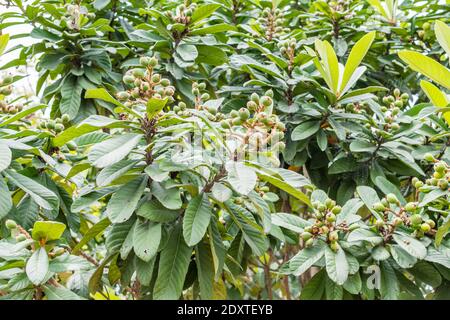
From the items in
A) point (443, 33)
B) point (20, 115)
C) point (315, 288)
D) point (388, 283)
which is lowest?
point (315, 288)

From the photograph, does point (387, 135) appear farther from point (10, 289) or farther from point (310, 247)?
point (10, 289)

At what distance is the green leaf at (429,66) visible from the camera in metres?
1.71

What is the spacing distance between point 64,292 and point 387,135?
4.19 feet

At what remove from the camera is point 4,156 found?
152cm

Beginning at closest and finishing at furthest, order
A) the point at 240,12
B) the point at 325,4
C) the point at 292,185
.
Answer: the point at 292,185
the point at 325,4
the point at 240,12

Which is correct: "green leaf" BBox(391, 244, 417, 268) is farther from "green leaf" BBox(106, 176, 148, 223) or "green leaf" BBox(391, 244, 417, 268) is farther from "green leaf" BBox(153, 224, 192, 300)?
"green leaf" BBox(106, 176, 148, 223)

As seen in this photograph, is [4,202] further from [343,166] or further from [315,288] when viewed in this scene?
[343,166]

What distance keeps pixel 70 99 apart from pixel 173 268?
107cm

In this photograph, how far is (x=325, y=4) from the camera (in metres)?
2.62

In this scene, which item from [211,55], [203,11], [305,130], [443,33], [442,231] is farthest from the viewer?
[211,55]

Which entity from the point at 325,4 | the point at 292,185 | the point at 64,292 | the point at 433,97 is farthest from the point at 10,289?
the point at 325,4

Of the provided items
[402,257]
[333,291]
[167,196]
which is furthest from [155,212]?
[402,257]

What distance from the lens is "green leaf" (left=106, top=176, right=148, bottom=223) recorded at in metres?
1.54

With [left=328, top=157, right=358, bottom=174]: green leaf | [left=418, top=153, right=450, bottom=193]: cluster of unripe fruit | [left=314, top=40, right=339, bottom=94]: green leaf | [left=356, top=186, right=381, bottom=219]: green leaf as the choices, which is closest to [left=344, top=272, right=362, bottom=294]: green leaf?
[left=356, top=186, right=381, bottom=219]: green leaf
